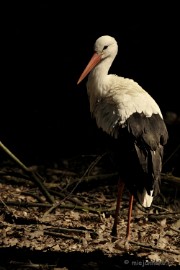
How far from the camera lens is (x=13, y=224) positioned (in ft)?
14.9

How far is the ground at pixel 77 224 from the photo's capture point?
407cm

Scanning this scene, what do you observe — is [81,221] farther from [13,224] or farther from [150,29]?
[150,29]

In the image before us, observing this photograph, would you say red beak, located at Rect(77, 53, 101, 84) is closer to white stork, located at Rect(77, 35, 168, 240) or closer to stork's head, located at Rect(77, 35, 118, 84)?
stork's head, located at Rect(77, 35, 118, 84)

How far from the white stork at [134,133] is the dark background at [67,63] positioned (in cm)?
194

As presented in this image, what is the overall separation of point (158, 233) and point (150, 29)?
4136 mm

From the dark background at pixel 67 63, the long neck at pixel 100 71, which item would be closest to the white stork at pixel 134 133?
the long neck at pixel 100 71

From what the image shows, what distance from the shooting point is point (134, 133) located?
4.11 metres

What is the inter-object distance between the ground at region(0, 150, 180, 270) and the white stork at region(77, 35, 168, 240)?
30cm

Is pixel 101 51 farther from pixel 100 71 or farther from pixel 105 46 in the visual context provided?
pixel 100 71

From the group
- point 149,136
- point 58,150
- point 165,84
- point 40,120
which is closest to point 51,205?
point 149,136

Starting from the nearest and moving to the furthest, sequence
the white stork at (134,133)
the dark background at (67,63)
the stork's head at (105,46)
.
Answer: the white stork at (134,133)
the stork's head at (105,46)
the dark background at (67,63)

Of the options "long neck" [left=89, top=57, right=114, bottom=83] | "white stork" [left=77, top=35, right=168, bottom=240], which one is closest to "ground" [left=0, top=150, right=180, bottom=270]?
"white stork" [left=77, top=35, right=168, bottom=240]

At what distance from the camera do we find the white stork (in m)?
4.05

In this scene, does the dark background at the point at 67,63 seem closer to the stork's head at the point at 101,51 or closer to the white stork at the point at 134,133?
the stork's head at the point at 101,51
